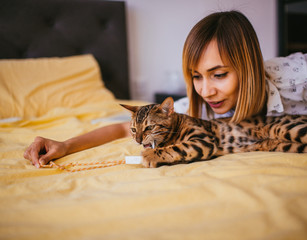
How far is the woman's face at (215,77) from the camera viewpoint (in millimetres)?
1118

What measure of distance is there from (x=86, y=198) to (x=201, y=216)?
29cm

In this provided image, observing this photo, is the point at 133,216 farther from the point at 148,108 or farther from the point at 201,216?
the point at 148,108

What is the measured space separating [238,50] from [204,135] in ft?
1.42

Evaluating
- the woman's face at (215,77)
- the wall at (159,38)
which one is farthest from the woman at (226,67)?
the wall at (159,38)

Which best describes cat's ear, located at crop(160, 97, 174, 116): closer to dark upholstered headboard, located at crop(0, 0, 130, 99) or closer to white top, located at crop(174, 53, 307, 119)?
white top, located at crop(174, 53, 307, 119)

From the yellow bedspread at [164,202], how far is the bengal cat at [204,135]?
0.44ft

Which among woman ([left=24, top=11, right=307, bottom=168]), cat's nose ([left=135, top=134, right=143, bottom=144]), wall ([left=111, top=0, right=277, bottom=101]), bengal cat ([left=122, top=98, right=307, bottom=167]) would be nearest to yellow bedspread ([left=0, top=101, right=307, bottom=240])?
bengal cat ([left=122, top=98, right=307, bottom=167])

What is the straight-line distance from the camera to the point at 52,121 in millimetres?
1640

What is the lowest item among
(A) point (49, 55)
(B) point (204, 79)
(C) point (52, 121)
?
(C) point (52, 121)

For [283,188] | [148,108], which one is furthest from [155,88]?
[283,188]

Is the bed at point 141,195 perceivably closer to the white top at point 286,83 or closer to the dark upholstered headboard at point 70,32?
the white top at point 286,83

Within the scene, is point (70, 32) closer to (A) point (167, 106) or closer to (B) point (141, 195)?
(A) point (167, 106)

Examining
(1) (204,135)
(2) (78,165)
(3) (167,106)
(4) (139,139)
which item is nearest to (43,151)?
(2) (78,165)

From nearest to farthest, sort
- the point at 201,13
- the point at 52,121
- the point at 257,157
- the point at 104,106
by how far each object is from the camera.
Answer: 1. the point at 257,157
2. the point at 52,121
3. the point at 104,106
4. the point at 201,13
